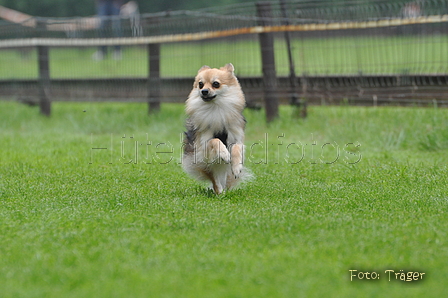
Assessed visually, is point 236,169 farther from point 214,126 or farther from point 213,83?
point 213,83

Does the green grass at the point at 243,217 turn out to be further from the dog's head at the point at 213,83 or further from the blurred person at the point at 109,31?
the blurred person at the point at 109,31

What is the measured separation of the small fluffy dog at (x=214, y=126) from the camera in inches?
241

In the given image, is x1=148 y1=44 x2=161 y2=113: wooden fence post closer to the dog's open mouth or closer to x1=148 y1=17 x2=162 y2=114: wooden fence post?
x1=148 y1=17 x2=162 y2=114: wooden fence post

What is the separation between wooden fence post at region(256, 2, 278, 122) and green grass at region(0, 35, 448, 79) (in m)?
0.24

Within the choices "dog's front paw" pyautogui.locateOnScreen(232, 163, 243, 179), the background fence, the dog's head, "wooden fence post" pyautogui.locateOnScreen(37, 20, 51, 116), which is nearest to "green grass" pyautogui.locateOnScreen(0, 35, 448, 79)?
the background fence

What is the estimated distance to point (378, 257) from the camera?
13.1 ft

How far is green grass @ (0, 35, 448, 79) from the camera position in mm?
9625

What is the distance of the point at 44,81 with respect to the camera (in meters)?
13.4

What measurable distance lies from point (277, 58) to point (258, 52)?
91cm

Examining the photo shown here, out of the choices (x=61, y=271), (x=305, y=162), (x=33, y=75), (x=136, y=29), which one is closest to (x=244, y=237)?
(x=61, y=271)

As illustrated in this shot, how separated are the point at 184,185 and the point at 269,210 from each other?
1552mm

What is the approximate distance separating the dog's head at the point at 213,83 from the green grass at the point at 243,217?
888 mm

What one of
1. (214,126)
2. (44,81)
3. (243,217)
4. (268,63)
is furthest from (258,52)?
(243,217)

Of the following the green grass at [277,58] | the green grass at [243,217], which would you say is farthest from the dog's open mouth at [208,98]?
the green grass at [277,58]
